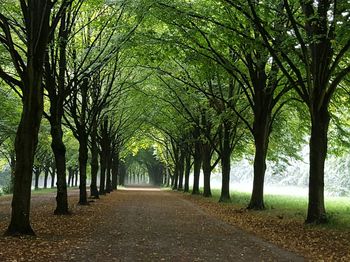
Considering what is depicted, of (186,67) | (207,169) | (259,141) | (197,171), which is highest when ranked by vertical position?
(186,67)

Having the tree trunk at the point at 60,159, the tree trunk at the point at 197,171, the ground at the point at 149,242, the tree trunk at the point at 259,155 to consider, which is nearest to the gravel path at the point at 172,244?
the ground at the point at 149,242

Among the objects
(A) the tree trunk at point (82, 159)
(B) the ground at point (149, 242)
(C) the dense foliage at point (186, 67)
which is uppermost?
(C) the dense foliage at point (186, 67)

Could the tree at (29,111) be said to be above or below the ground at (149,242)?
above

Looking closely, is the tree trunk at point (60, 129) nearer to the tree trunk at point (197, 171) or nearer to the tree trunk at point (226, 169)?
the tree trunk at point (226, 169)

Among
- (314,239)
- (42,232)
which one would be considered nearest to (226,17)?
(314,239)

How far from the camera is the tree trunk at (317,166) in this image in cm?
1423

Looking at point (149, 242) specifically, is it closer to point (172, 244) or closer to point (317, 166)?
point (172, 244)

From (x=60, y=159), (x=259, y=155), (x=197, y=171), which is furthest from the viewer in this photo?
(x=197, y=171)

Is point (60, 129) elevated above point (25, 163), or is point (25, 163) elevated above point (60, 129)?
point (60, 129)

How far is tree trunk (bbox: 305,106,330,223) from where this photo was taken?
560 inches

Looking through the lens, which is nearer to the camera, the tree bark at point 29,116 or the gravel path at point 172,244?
the gravel path at point 172,244

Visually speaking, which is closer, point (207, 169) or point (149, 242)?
point (149, 242)

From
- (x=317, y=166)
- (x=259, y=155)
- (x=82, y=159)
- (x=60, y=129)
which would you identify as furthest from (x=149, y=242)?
(x=82, y=159)

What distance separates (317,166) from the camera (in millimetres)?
14273
